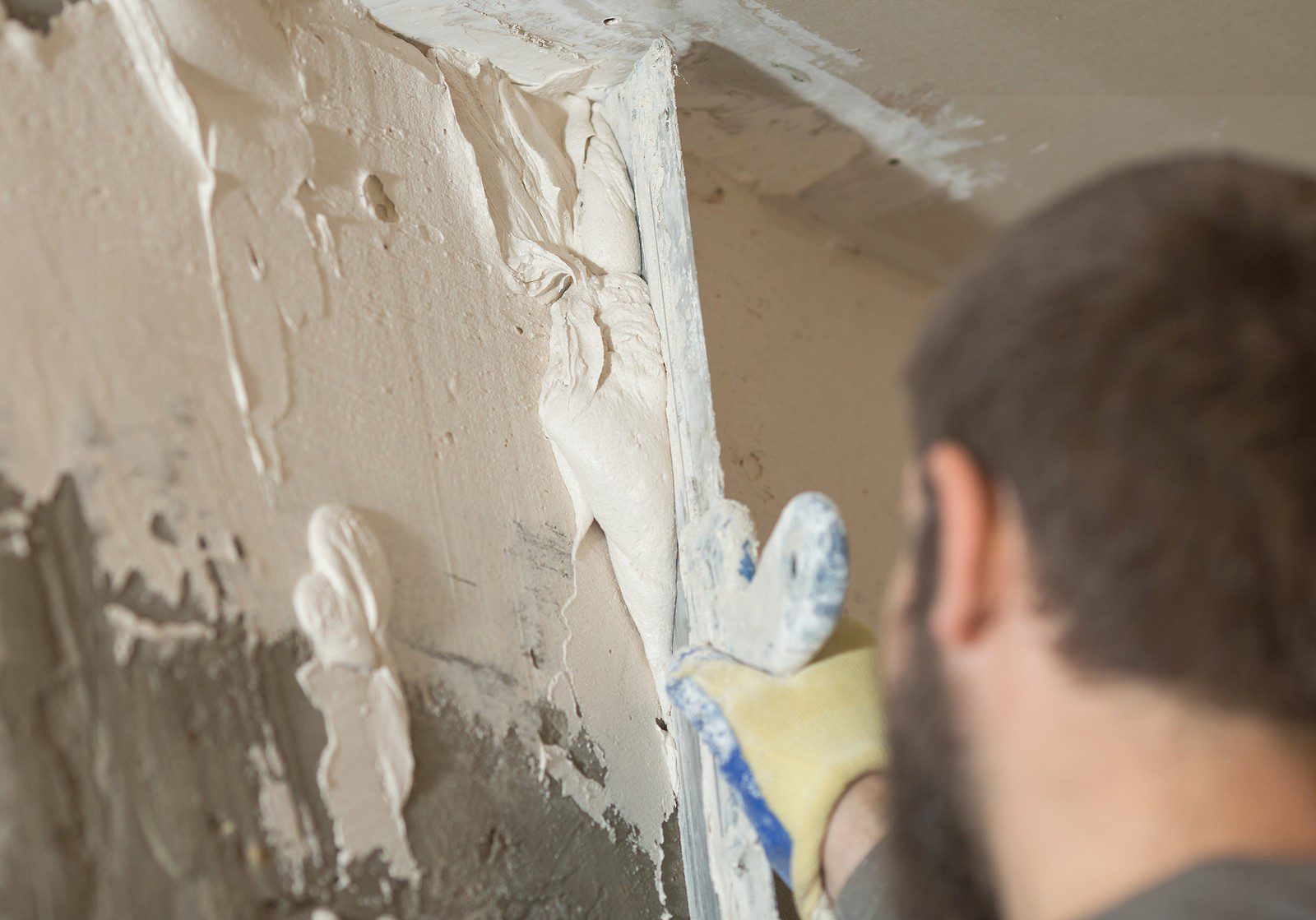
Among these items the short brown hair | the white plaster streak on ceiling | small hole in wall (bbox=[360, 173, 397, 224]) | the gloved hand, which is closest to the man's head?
the short brown hair

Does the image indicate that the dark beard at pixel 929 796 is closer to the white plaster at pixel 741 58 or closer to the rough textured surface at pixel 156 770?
the rough textured surface at pixel 156 770

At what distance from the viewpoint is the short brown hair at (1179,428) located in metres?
0.62

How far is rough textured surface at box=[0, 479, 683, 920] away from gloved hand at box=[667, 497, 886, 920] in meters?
0.31

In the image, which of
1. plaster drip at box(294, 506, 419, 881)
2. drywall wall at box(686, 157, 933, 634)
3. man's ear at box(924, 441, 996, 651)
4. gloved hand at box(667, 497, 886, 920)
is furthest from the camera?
drywall wall at box(686, 157, 933, 634)

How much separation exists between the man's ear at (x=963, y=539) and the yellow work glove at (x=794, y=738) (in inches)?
15.7

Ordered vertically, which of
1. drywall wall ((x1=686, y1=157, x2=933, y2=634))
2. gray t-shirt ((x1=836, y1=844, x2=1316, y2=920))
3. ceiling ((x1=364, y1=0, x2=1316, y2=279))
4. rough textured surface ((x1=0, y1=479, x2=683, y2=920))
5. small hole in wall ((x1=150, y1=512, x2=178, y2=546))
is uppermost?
ceiling ((x1=364, y1=0, x2=1316, y2=279))

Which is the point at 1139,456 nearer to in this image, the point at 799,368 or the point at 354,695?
the point at 354,695

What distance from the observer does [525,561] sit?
1.23 m

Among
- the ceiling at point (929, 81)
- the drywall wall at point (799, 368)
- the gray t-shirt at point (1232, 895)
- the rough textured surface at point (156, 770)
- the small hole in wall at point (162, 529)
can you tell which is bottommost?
the gray t-shirt at point (1232, 895)

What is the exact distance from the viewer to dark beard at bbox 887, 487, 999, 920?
771mm

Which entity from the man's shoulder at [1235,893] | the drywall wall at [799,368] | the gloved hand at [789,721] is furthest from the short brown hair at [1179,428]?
the drywall wall at [799,368]

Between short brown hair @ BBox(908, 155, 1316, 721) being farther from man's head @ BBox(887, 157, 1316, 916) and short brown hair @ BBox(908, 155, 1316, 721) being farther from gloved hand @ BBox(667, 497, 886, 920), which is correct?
gloved hand @ BBox(667, 497, 886, 920)

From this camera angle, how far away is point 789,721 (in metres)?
1.09

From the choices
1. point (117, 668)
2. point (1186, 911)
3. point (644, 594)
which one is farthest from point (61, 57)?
point (1186, 911)
